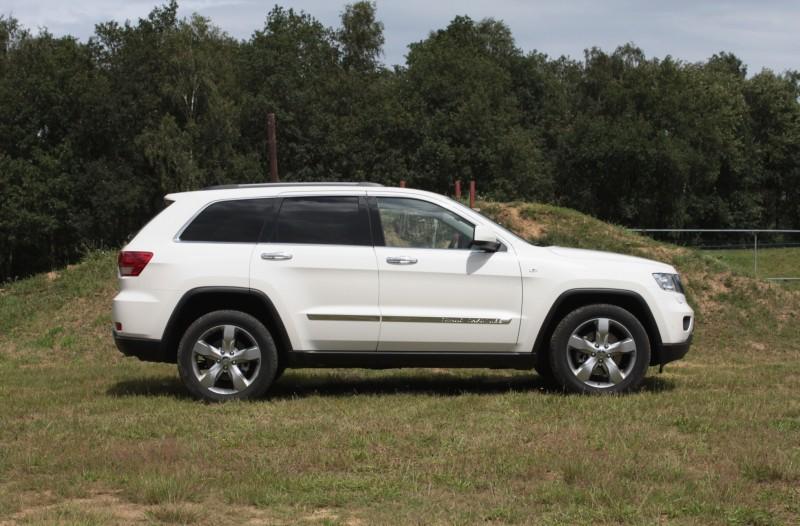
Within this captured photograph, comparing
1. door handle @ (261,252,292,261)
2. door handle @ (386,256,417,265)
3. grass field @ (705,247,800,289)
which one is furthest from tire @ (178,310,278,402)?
grass field @ (705,247,800,289)

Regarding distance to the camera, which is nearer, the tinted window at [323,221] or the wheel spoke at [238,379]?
the wheel spoke at [238,379]

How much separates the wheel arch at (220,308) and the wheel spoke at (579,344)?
7.76 ft

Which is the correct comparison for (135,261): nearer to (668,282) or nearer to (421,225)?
(421,225)

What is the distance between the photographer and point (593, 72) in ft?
255

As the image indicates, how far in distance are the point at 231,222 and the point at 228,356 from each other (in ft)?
3.76

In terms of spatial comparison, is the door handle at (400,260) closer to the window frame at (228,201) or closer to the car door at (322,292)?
the car door at (322,292)

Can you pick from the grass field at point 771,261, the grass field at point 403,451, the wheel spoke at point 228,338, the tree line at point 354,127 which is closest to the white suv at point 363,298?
the wheel spoke at point 228,338

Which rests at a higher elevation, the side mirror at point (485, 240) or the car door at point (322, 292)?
the side mirror at point (485, 240)

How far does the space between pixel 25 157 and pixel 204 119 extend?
913cm

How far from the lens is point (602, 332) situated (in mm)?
8656

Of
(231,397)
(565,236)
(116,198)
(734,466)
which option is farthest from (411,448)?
(116,198)

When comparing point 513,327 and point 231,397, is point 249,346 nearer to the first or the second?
point 231,397

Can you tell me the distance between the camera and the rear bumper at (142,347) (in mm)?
8555

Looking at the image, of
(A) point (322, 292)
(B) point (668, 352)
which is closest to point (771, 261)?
(B) point (668, 352)
